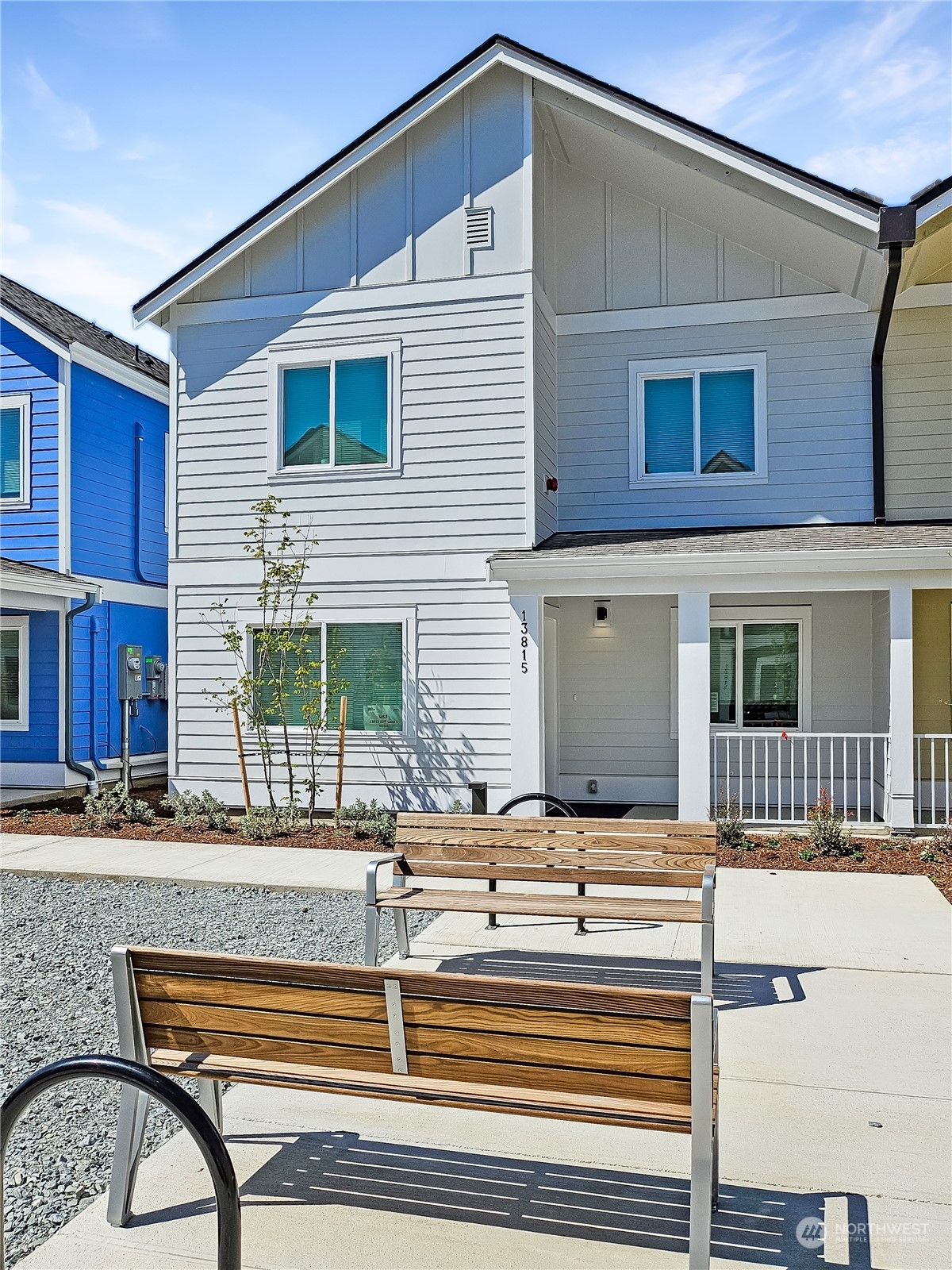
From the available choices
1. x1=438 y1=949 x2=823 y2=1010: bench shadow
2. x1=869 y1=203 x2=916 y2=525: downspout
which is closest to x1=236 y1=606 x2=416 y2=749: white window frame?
x1=869 y1=203 x2=916 y2=525: downspout

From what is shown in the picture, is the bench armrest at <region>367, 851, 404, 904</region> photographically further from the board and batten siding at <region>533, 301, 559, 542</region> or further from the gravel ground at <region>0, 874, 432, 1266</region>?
the board and batten siding at <region>533, 301, 559, 542</region>

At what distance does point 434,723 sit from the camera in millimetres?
12031

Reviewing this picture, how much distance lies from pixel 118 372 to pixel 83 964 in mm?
12077

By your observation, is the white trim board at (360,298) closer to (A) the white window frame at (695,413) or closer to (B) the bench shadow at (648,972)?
(A) the white window frame at (695,413)

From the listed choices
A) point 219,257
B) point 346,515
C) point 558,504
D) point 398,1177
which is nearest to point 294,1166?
point 398,1177

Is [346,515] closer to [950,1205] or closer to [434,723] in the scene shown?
[434,723]

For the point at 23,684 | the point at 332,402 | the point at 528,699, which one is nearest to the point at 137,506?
the point at 23,684

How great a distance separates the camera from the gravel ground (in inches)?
149

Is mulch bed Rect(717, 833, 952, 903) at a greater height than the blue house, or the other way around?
the blue house

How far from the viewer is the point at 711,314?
12672 mm

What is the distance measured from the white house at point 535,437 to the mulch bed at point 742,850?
131 cm

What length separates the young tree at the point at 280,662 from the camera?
1228 cm

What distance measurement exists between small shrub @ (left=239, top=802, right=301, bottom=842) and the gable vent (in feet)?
22.2

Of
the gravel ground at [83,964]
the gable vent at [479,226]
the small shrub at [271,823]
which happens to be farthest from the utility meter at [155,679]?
the gable vent at [479,226]
